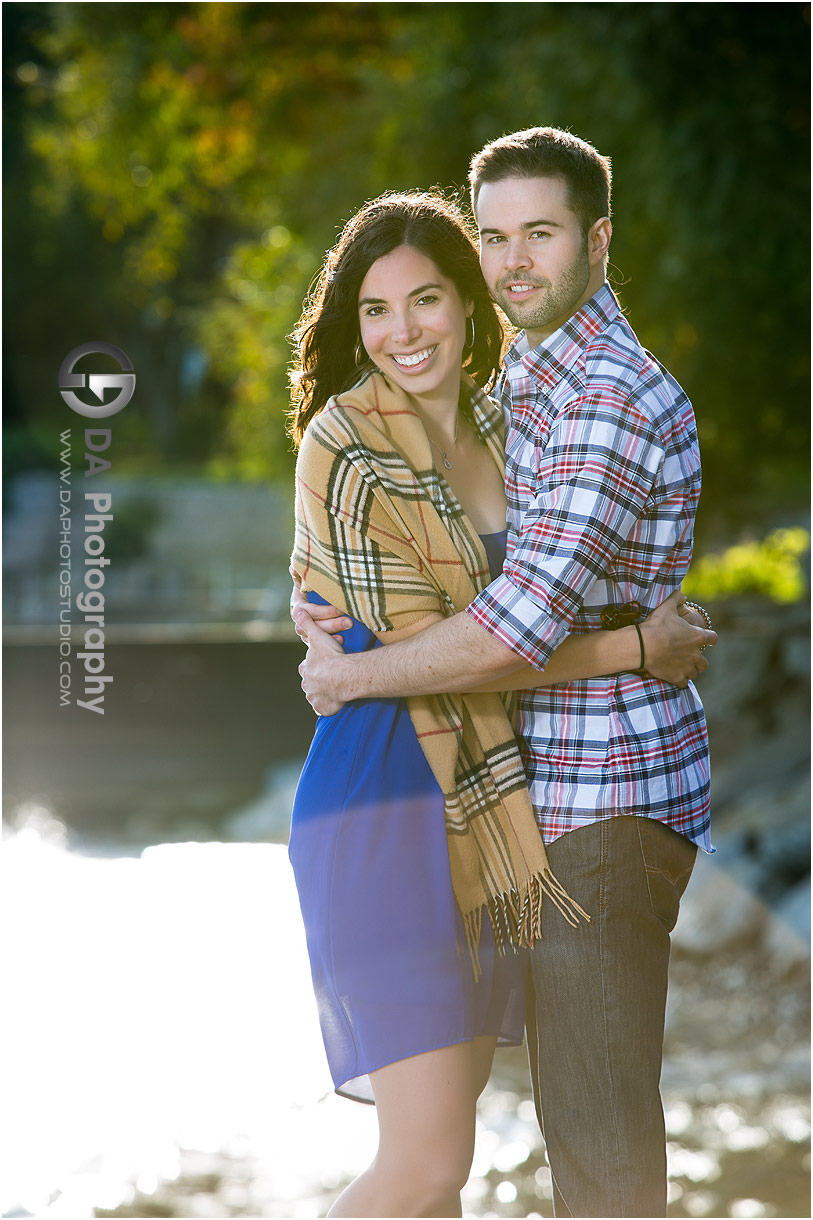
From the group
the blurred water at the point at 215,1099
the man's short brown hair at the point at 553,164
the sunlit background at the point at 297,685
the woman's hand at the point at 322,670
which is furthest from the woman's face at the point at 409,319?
the blurred water at the point at 215,1099

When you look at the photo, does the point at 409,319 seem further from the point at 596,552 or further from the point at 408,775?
the point at 408,775

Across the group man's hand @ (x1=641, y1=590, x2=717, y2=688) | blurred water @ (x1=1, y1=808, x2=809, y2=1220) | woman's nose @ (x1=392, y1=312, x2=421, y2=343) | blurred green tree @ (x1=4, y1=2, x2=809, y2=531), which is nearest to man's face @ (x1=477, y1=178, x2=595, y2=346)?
woman's nose @ (x1=392, y1=312, x2=421, y2=343)

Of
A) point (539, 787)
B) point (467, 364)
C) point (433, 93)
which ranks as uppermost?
point (433, 93)

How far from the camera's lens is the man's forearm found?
4.76 feet

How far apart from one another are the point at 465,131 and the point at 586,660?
15.7ft

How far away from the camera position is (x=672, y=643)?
1.55m

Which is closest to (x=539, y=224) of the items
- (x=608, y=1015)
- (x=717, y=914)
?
(x=608, y=1015)

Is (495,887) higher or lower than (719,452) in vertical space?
lower

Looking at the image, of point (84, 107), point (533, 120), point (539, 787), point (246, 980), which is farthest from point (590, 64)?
point (539, 787)

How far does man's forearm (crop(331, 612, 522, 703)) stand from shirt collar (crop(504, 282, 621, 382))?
326 millimetres

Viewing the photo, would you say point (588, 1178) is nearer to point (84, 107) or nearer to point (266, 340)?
point (84, 107)

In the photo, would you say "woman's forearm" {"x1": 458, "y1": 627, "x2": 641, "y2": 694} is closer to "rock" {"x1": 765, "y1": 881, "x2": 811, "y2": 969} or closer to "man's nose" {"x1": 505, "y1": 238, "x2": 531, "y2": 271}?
"man's nose" {"x1": 505, "y1": 238, "x2": 531, "y2": 271}

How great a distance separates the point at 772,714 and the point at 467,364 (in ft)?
17.0

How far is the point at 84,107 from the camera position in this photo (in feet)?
19.6
